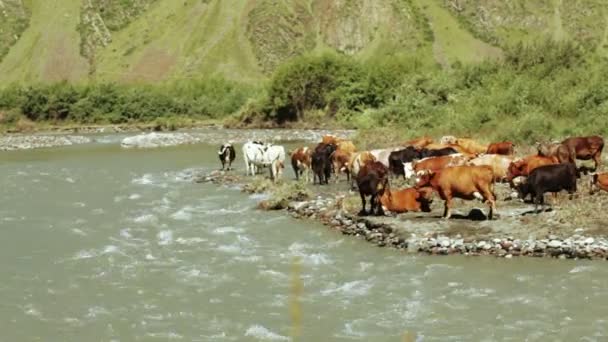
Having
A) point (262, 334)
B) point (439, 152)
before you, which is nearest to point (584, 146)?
point (439, 152)

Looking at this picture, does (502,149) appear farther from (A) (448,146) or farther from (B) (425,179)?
(B) (425,179)

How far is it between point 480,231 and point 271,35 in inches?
5766

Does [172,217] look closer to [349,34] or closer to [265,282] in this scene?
[265,282]

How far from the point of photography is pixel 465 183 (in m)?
19.6

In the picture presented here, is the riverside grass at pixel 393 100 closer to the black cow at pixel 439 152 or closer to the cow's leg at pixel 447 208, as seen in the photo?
the black cow at pixel 439 152

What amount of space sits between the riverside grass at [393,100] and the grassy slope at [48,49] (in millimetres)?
67158

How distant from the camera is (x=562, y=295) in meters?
14.6

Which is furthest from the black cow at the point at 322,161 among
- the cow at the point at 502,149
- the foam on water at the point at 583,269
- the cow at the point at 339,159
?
the foam on water at the point at 583,269

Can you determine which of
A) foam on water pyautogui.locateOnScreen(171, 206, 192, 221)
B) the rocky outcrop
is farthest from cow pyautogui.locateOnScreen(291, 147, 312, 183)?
the rocky outcrop

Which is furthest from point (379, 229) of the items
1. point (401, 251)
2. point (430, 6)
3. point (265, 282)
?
point (430, 6)

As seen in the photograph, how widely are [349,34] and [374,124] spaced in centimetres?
12004

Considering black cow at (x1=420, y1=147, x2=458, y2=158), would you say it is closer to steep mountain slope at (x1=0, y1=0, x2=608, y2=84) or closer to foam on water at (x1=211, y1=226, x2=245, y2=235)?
foam on water at (x1=211, y1=226, x2=245, y2=235)

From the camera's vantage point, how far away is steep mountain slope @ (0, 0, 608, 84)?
157 metres

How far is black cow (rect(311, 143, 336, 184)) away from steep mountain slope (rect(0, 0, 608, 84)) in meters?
124
